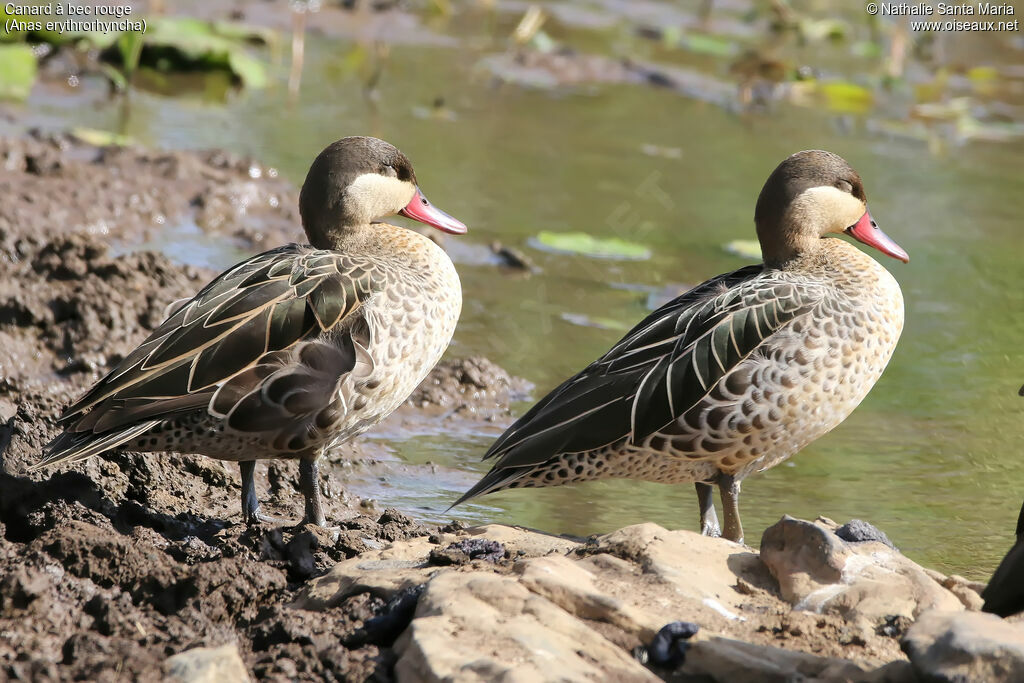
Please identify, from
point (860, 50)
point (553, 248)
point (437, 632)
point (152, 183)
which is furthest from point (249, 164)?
point (860, 50)

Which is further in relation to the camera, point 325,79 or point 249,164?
point 325,79

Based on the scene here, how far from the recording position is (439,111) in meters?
11.4

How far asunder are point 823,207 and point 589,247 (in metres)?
3.26

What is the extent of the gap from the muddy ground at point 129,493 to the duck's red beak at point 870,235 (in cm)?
178

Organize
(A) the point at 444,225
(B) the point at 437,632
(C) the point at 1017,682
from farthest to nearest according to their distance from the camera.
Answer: (A) the point at 444,225, (B) the point at 437,632, (C) the point at 1017,682

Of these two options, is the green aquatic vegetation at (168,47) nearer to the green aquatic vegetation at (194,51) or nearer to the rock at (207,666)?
the green aquatic vegetation at (194,51)

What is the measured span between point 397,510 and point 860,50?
11477mm

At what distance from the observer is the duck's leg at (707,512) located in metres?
4.95

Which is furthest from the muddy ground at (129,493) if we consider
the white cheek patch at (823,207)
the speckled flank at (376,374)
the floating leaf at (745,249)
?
the floating leaf at (745,249)

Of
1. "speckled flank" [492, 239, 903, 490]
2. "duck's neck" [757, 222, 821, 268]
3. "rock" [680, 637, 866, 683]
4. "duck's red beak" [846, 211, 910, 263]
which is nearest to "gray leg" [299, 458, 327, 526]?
"speckled flank" [492, 239, 903, 490]

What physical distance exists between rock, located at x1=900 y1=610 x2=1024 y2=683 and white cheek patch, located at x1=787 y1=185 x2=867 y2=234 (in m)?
2.31

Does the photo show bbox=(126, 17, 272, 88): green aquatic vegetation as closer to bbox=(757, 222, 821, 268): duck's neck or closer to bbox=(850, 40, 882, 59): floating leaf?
bbox=(850, 40, 882, 59): floating leaf

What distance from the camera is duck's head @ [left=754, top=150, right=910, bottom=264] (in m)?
5.29

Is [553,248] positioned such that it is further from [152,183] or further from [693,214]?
[152,183]
